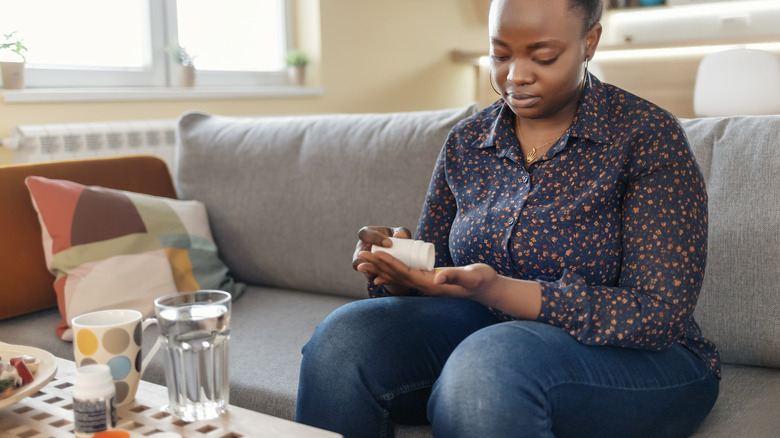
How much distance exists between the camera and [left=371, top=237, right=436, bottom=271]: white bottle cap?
1039 mm

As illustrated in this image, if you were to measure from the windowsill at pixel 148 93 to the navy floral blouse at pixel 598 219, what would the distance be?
1.94m

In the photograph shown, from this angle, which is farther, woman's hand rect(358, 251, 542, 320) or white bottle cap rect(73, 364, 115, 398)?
woman's hand rect(358, 251, 542, 320)

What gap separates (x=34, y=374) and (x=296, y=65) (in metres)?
2.94

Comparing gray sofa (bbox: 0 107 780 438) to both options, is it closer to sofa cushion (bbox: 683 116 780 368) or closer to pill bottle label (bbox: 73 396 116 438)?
sofa cushion (bbox: 683 116 780 368)

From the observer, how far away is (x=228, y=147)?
2010 millimetres

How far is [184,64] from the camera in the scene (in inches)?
128

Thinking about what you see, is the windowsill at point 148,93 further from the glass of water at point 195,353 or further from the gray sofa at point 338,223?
the glass of water at point 195,353

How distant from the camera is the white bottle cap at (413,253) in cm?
104

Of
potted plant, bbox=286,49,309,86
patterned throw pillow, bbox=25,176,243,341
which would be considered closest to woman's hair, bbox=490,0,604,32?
patterned throw pillow, bbox=25,176,243,341

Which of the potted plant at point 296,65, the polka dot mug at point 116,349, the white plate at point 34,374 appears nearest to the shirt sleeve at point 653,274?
the polka dot mug at point 116,349

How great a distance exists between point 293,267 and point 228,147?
382 millimetres

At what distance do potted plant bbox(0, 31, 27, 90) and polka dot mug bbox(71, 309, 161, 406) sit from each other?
199cm

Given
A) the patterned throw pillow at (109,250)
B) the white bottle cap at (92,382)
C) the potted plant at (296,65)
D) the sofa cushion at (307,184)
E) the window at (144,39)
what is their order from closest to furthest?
the white bottle cap at (92,382), the patterned throw pillow at (109,250), the sofa cushion at (307,184), the window at (144,39), the potted plant at (296,65)

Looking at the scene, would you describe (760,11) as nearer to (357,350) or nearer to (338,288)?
(338,288)
